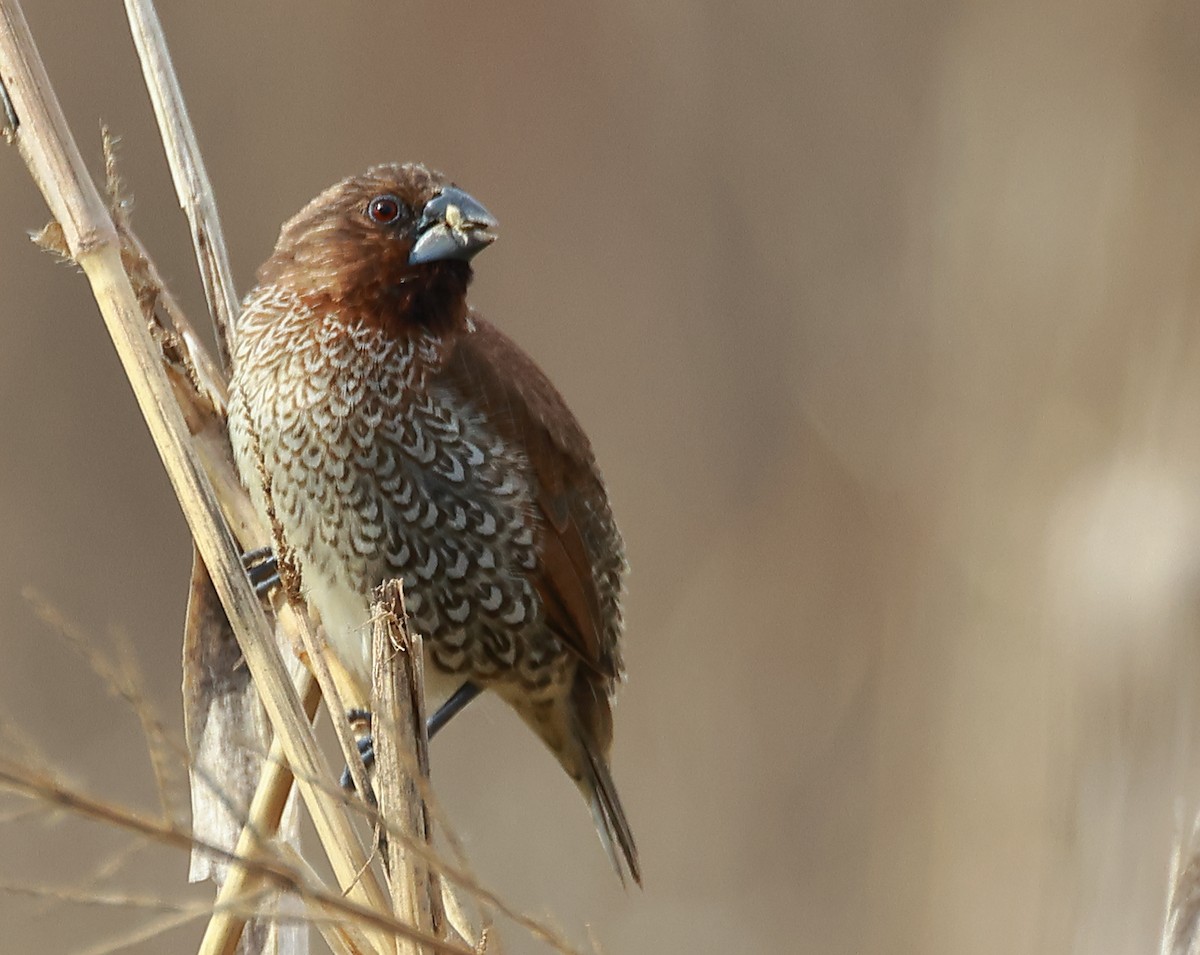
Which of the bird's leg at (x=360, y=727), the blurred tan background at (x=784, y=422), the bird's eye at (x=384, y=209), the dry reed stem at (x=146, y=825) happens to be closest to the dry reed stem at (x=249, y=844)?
the dry reed stem at (x=146, y=825)

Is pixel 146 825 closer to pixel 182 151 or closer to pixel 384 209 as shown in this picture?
pixel 182 151

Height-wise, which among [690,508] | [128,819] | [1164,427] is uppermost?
[128,819]

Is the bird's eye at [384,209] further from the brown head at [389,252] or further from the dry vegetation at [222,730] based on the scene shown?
the dry vegetation at [222,730]

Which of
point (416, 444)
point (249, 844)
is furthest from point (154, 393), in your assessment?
point (416, 444)

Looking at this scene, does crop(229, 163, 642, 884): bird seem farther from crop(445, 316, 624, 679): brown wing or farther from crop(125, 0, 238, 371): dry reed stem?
crop(125, 0, 238, 371): dry reed stem

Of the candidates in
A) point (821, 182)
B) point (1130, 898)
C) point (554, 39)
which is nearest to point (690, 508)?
point (821, 182)

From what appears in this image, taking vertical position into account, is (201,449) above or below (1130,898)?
above

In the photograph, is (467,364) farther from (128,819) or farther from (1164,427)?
(128,819)
